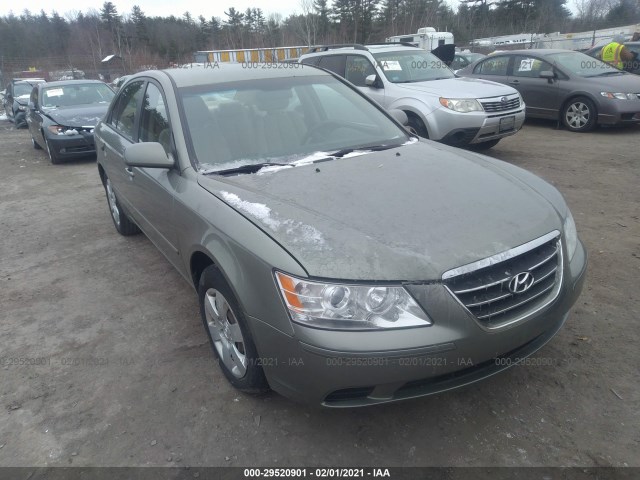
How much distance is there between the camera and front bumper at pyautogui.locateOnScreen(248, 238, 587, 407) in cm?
190

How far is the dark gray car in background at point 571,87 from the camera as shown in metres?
8.64

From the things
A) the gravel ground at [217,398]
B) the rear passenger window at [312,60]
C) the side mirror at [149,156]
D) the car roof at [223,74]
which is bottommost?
the gravel ground at [217,398]

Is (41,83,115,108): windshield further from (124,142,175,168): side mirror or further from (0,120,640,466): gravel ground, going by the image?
(124,142,175,168): side mirror

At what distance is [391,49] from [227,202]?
6831mm

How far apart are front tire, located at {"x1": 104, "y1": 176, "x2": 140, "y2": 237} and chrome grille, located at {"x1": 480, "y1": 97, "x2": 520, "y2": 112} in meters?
5.13

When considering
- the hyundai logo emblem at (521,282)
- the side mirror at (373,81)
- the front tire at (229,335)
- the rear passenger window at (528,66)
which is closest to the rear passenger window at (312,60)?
the side mirror at (373,81)

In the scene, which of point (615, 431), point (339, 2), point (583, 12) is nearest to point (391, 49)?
point (615, 431)

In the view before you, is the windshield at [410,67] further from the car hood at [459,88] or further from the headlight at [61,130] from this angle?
the headlight at [61,130]

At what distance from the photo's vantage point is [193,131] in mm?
2988

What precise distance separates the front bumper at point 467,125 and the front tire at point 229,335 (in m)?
5.08

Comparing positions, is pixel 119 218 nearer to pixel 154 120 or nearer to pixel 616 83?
pixel 154 120

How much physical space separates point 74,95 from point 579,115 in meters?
10.4

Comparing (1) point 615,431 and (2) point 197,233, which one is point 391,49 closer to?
(2) point 197,233

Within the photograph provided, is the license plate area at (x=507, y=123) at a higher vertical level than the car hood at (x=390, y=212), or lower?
lower
